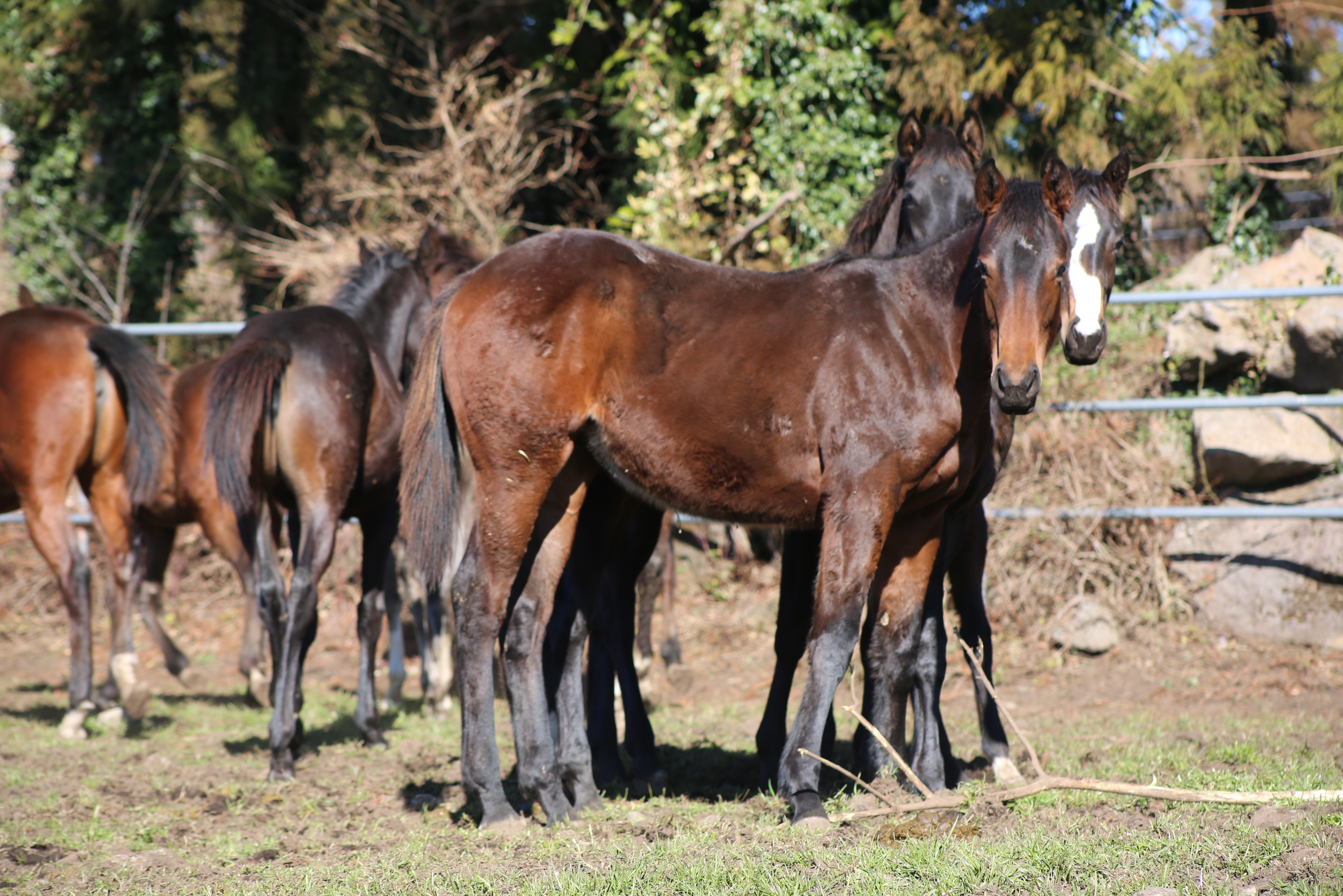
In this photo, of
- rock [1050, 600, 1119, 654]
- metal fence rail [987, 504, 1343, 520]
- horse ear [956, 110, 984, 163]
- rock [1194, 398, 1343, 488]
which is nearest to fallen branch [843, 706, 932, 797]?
horse ear [956, 110, 984, 163]

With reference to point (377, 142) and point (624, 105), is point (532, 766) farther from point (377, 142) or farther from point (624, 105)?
point (377, 142)

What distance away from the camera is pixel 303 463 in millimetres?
5078

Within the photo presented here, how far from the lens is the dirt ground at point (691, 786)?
9.55ft

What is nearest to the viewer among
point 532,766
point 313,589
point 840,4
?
point 532,766

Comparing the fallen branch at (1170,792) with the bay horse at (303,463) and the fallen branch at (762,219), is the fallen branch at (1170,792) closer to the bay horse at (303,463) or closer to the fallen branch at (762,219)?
the bay horse at (303,463)

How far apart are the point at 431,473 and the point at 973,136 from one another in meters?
2.89

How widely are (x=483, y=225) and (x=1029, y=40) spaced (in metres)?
5.08

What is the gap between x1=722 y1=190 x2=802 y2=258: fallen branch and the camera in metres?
8.70

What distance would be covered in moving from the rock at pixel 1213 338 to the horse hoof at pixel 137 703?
703cm

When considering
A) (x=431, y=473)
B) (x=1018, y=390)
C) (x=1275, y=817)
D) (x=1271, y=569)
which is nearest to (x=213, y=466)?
(x=431, y=473)

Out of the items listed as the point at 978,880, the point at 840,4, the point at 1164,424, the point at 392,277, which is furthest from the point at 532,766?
the point at 840,4

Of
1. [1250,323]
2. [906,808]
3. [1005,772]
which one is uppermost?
[1250,323]

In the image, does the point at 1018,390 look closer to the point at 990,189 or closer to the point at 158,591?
the point at 990,189

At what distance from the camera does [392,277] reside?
622 cm
